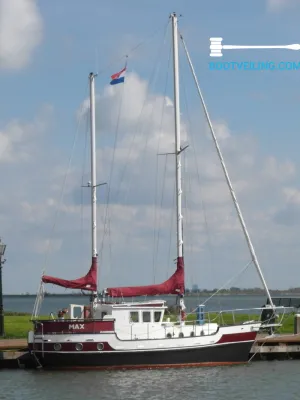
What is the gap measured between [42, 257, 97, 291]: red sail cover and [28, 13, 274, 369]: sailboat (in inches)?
3.1

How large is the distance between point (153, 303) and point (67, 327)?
496 cm

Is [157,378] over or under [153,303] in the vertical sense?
under

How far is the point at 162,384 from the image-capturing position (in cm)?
4234

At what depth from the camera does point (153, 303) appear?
48625mm

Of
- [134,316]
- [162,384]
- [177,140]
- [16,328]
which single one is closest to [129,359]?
[134,316]

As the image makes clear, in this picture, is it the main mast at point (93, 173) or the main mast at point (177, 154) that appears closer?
the main mast at point (177, 154)

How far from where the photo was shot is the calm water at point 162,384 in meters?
39.7

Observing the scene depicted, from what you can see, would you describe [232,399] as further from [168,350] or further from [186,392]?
[168,350]

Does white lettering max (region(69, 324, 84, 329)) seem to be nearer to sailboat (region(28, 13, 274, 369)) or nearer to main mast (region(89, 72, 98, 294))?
sailboat (region(28, 13, 274, 369))

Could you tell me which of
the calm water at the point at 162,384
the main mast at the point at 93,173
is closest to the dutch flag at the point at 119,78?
Answer: the main mast at the point at 93,173

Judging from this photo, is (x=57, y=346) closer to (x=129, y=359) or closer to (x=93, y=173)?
(x=129, y=359)

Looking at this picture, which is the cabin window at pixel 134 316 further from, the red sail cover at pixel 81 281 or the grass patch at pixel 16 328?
the grass patch at pixel 16 328

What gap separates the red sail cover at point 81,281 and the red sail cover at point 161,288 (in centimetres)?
152

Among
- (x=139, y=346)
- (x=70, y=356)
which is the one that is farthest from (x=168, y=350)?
(x=70, y=356)
